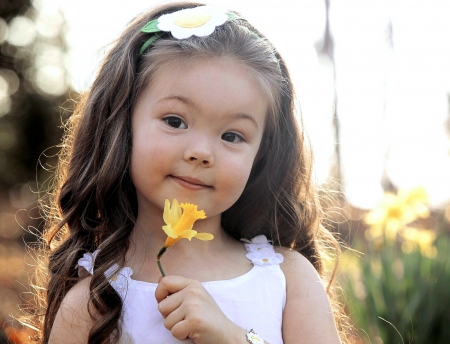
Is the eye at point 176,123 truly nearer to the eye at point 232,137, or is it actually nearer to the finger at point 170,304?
the eye at point 232,137

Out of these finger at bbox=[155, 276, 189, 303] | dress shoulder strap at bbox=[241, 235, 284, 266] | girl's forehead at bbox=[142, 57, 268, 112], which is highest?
girl's forehead at bbox=[142, 57, 268, 112]

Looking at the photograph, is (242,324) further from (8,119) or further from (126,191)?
(8,119)

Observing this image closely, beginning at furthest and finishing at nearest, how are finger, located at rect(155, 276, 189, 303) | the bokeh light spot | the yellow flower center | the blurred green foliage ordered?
the bokeh light spot < the blurred green foliage < the yellow flower center < finger, located at rect(155, 276, 189, 303)

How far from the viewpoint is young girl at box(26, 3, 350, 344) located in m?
1.82

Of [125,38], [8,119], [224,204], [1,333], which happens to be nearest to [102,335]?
[224,204]

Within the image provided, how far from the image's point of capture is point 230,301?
1931mm

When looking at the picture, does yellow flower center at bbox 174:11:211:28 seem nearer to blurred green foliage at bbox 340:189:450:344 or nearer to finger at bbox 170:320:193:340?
finger at bbox 170:320:193:340

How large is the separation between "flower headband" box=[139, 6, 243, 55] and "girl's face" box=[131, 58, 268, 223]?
153mm

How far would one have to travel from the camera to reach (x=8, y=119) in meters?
9.93

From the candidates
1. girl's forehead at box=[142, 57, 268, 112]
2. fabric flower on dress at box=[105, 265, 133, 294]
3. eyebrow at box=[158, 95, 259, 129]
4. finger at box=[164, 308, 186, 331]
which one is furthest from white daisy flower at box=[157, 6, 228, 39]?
finger at box=[164, 308, 186, 331]

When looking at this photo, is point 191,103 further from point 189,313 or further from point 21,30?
point 21,30

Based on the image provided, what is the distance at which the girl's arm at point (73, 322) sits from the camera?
181 cm

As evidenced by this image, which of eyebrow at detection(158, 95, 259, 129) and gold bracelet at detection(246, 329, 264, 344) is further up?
eyebrow at detection(158, 95, 259, 129)

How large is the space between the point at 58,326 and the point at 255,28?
1258 mm
